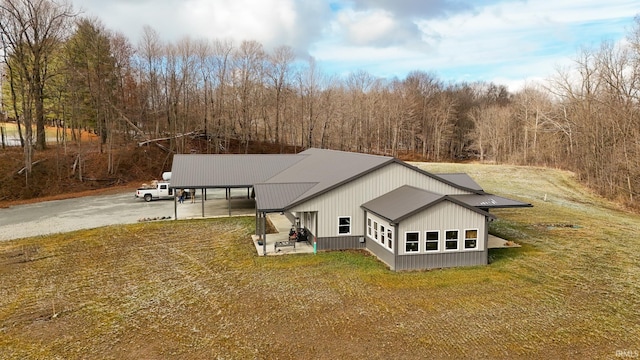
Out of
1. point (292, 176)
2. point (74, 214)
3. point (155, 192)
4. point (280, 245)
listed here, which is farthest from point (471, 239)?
point (74, 214)

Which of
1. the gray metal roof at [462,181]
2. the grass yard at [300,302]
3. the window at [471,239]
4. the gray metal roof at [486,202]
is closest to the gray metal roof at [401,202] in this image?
the window at [471,239]

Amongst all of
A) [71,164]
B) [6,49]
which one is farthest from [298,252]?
[6,49]

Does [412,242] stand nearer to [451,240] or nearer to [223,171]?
[451,240]

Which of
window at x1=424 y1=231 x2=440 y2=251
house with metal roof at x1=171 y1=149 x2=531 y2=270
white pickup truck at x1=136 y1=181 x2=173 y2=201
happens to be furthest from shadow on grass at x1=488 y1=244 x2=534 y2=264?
white pickup truck at x1=136 y1=181 x2=173 y2=201

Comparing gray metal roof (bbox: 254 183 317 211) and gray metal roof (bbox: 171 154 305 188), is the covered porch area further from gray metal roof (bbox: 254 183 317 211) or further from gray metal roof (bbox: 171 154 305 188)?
gray metal roof (bbox: 171 154 305 188)

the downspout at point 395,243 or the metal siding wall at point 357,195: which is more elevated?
the metal siding wall at point 357,195

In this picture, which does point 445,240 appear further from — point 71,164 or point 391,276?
point 71,164

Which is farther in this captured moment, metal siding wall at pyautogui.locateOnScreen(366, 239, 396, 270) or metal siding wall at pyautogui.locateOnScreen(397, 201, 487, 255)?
metal siding wall at pyautogui.locateOnScreen(366, 239, 396, 270)

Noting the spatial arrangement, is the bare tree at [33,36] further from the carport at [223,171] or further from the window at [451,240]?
the window at [451,240]
